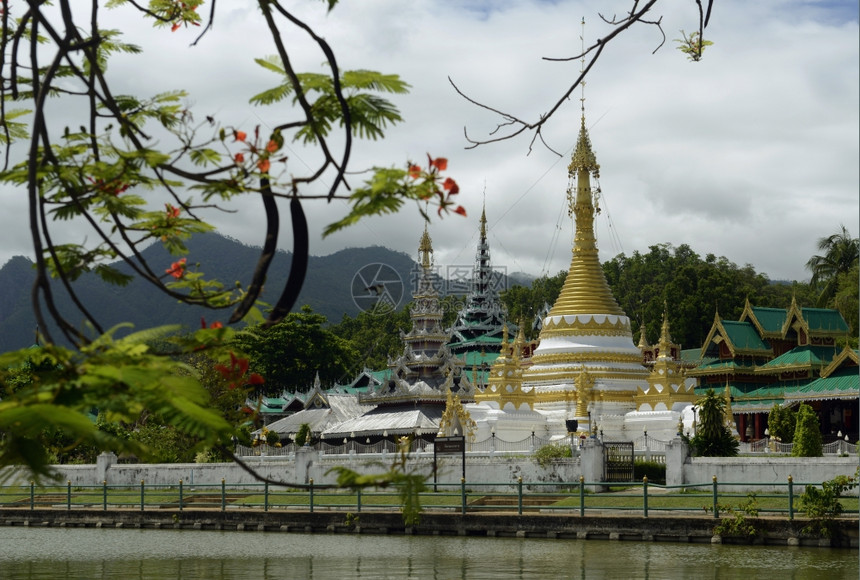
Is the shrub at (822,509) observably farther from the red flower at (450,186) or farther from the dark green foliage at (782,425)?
the dark green foliage at (782,425)

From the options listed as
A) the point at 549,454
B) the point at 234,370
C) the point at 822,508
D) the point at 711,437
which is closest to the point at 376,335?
the point at 711,437

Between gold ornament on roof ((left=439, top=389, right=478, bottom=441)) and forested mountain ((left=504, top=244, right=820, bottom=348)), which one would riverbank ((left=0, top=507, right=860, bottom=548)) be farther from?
forested mountain ((left=504, top=244, right=820, bottom=348))

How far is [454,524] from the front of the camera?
23375 mm

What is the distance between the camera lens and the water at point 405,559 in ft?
54.7

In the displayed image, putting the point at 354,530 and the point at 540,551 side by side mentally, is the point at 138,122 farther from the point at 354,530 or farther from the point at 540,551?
the point at 354,530

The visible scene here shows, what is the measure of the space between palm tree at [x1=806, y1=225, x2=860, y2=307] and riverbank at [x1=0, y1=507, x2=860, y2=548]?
3583 centimetres

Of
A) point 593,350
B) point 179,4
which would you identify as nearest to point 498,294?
point 593,350

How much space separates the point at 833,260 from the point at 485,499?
34.8 metres

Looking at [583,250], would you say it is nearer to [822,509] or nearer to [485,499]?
[485,499]

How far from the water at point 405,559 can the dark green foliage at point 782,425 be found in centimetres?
1745

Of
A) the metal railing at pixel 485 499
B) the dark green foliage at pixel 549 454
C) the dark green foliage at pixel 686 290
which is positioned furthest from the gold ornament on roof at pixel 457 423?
the dark green foliage at pixel 686 290

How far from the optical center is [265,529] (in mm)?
25984

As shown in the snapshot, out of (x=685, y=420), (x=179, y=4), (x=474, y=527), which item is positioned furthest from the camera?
(x=685, y=420)

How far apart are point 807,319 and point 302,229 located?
47.5 meters
